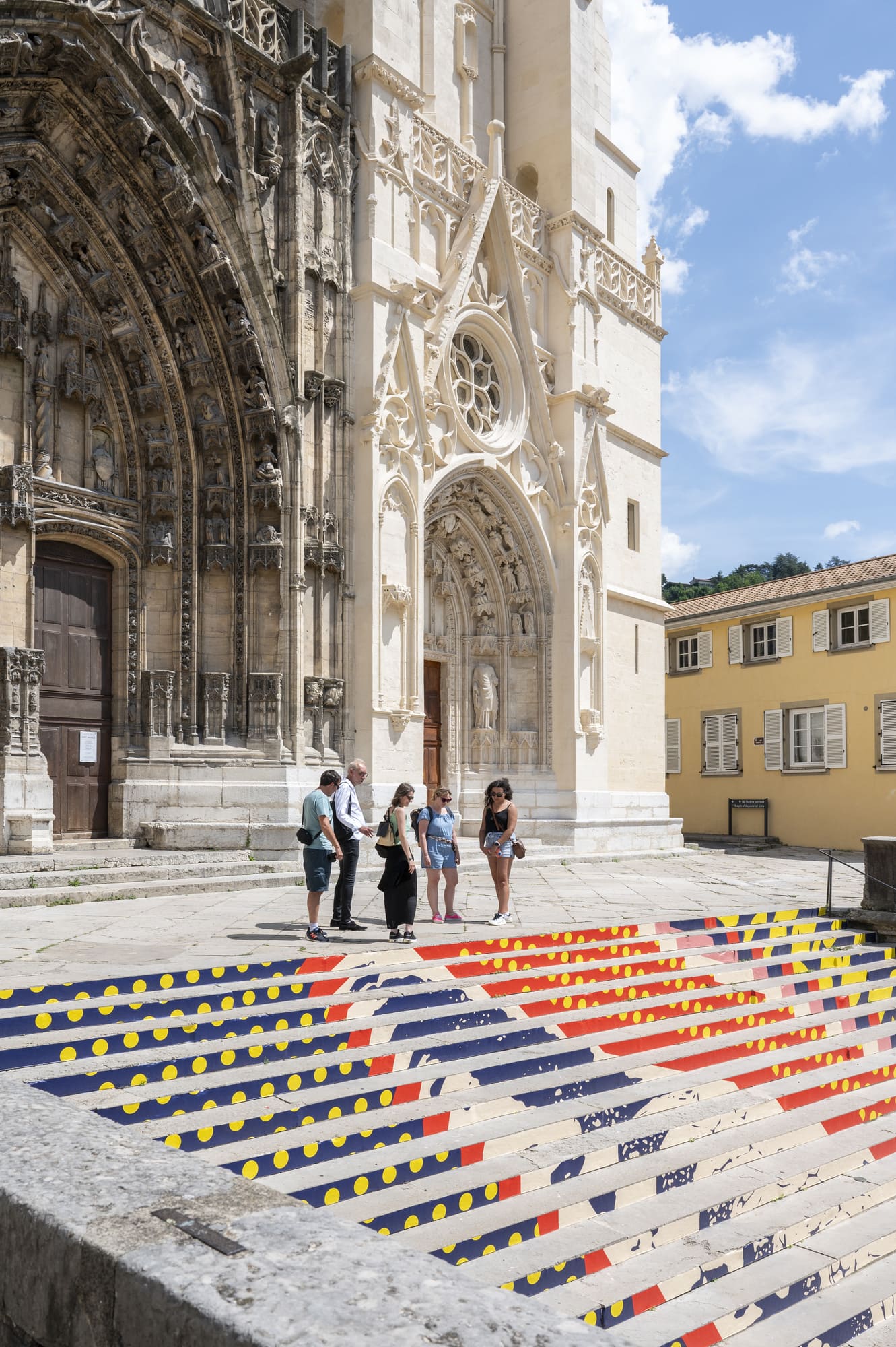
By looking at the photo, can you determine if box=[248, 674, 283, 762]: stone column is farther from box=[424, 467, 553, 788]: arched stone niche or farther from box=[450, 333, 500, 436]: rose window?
box=[450, 333, 500, 436]: rose window

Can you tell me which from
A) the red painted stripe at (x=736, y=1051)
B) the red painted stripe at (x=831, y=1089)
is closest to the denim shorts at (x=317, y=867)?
the red painted stripe at (x=736, y=1051)

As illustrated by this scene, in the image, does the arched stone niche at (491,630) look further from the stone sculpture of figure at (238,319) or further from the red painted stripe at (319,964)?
the red painted stripe at (319,964)

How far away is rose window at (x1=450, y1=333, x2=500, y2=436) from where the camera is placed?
16.9 m

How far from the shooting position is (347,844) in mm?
8320

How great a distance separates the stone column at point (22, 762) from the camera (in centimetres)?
1059

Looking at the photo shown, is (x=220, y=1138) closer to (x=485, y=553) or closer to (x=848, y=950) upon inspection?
(x=848, y=950)

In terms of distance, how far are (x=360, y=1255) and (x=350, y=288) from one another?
46.3 ft

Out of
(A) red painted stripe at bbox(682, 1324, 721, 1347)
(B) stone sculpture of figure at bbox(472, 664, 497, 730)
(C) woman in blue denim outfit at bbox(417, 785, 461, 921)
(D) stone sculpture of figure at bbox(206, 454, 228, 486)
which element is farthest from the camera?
(B) stone sculpture of figure at bbox(472, 664, 497, 730)

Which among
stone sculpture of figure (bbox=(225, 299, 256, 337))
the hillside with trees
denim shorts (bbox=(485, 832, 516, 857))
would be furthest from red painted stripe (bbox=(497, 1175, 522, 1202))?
the hillside with trees

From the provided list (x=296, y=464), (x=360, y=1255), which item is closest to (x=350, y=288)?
(x=296, y=464)

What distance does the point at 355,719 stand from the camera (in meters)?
14.1

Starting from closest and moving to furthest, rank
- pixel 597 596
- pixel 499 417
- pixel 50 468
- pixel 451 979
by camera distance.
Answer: pixel 451 979 → pixel 50 468 → pixel 499 417 → pixel 597 596

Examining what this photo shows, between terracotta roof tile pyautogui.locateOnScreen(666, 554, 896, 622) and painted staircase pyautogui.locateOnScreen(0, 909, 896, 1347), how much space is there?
17.7 m

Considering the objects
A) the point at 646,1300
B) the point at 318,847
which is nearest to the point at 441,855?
the point at 318,847
